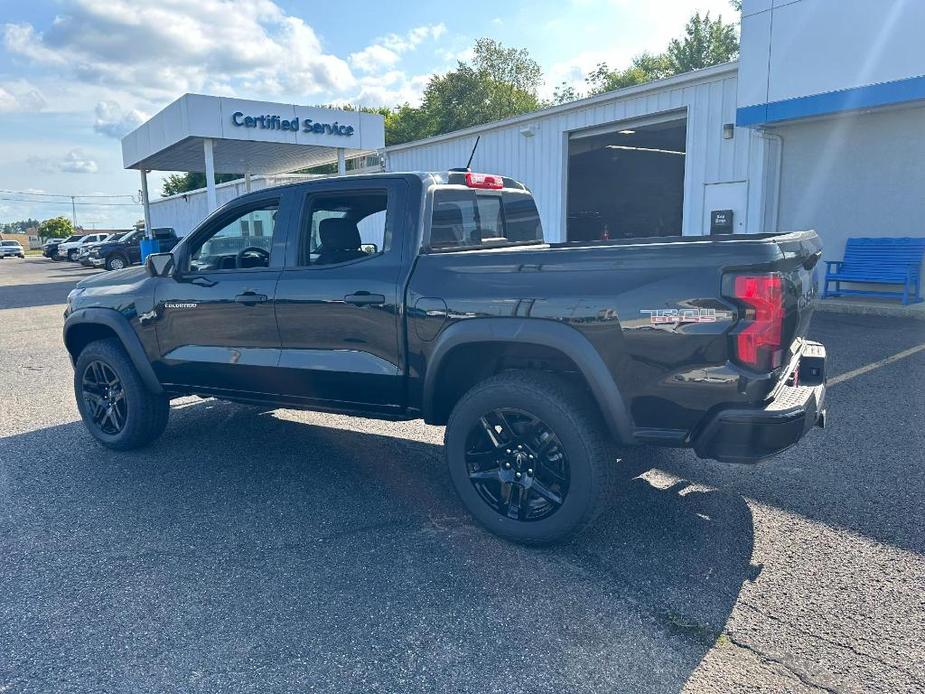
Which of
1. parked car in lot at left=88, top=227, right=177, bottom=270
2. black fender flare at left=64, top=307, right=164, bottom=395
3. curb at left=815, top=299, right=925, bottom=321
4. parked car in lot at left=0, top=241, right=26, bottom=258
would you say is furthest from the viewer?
parked car in lot at left=0, top=241, right=26, bottom=258

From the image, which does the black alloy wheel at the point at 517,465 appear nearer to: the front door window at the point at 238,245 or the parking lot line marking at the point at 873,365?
the front door window at the point at 238,245

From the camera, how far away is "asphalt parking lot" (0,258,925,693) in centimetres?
258

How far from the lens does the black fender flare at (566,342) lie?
10.4 ft

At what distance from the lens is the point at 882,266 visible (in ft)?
37.3

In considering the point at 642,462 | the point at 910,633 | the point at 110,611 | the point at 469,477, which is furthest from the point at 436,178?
the point at 910,633

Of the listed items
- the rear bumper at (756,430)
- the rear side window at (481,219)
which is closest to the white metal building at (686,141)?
the rear side window at (481,219)

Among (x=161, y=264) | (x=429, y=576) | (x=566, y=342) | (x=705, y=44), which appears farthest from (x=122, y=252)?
(x=705, y=44)

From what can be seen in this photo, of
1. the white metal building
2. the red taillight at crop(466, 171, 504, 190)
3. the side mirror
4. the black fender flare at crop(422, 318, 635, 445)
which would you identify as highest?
the white metal building

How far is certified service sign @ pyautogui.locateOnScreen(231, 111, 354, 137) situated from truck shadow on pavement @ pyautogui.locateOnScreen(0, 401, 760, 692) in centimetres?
1679

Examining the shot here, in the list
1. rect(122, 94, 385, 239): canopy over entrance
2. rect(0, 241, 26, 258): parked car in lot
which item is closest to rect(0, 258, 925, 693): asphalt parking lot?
rect(122, 94, 385, 239): canopy over entrance

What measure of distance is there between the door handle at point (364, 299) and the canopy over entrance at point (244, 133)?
55.9ft

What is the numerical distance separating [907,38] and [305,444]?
35.1ft

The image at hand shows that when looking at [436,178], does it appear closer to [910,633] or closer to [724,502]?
[724,502]

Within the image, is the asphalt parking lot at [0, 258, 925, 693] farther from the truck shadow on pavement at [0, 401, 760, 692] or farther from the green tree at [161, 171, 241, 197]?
the green tree at [161, 171, 241, 197]
